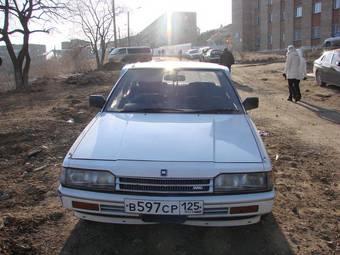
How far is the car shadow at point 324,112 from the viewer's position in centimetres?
1022

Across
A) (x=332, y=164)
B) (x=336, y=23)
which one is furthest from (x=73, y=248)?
(x=336, y=23)

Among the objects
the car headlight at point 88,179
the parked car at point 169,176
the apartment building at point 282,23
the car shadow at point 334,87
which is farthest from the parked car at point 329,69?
the apartment building at point 282,23

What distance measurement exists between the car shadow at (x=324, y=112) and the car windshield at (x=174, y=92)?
5703mm

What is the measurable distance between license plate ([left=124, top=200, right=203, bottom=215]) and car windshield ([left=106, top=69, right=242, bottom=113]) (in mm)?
1501

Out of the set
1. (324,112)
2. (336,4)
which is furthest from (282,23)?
(324,112)

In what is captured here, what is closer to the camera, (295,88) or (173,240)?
(173,240)

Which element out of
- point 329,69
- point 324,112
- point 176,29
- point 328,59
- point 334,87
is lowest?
point 324,112

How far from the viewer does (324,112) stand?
1126 cm

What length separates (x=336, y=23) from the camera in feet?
166

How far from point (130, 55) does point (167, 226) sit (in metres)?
36.6

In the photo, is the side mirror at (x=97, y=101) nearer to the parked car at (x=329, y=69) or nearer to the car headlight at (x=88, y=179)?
the car headlight at (x=88, y=179)

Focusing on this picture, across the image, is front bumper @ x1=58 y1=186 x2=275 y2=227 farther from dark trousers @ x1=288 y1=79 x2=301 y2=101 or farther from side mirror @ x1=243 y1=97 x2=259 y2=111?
dark trousers @ x1=288 y1=79 x2=301 y2=101

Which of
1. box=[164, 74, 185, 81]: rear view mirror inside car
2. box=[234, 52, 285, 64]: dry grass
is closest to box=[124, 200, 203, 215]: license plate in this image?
box=[164, 74, 185, 81]: rear view mirror inside car

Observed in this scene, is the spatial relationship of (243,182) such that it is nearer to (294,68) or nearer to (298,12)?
(294,68)
